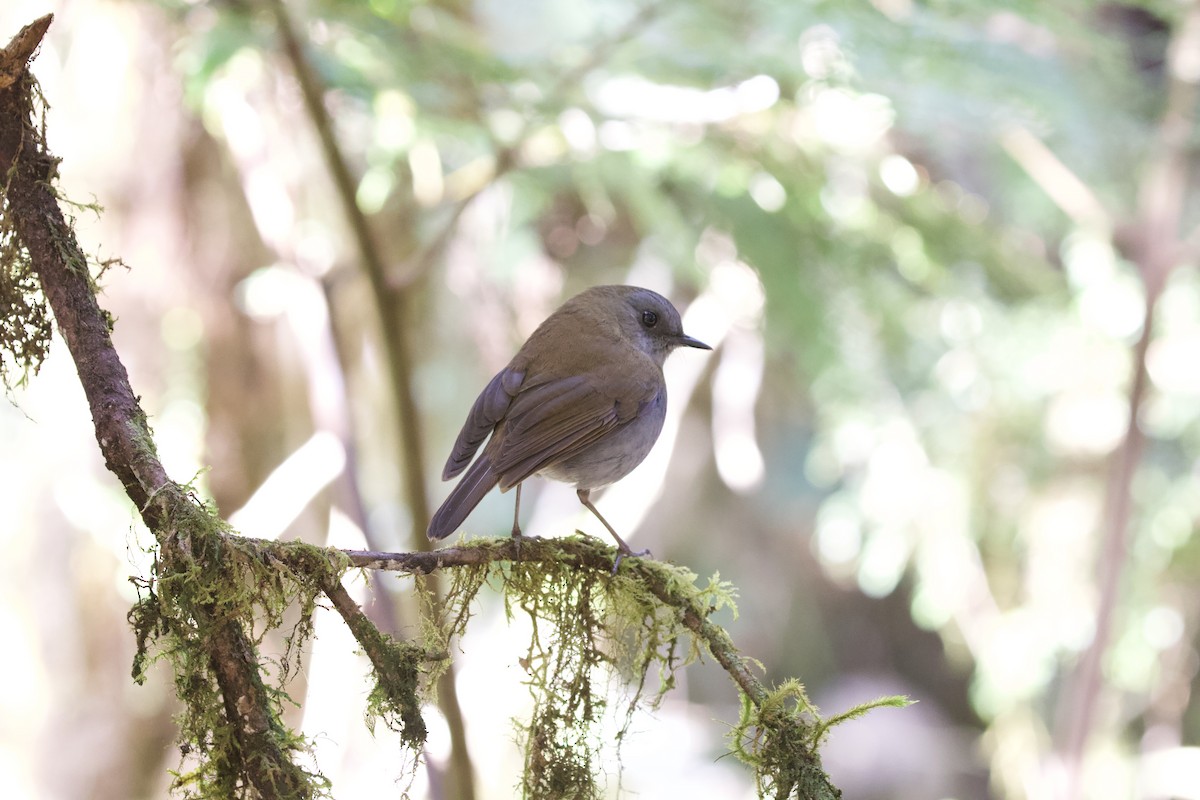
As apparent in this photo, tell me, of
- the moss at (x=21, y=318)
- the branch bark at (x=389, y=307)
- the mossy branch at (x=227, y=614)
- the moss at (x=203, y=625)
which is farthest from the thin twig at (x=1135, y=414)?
the moss at (x=21, y=318)

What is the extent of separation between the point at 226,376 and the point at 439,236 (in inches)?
62.7

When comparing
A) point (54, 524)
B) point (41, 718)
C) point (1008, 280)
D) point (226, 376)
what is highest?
point (1008, 280)

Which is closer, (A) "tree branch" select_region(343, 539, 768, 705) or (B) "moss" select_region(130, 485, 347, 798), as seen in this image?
(B) "moss" select_region(130, 485, 347, 798)

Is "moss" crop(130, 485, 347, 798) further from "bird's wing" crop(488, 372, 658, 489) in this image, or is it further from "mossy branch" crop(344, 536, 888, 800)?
"bird's wing" crop(488, 372, 658, 489)

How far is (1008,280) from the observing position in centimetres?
407

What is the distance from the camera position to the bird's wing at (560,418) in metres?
2.10

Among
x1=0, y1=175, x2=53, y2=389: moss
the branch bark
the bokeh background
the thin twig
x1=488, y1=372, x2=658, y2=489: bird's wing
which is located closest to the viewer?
x1=0, y1=175, x2=53, y2=389: moss

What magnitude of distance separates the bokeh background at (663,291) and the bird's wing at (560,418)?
0.94m

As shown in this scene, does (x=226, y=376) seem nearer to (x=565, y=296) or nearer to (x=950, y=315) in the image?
(x=565, y=296)

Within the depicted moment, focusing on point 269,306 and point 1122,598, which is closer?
point 269,306

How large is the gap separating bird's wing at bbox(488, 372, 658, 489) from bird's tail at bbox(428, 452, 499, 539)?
0.03 metres

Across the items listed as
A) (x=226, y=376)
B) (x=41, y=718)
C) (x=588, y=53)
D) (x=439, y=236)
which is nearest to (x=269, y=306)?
(x=226, y=376)

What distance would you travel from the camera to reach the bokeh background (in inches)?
124

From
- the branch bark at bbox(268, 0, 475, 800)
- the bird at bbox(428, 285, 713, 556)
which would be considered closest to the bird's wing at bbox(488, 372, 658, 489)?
the bird at bbox(428, 285, 713, 556)
